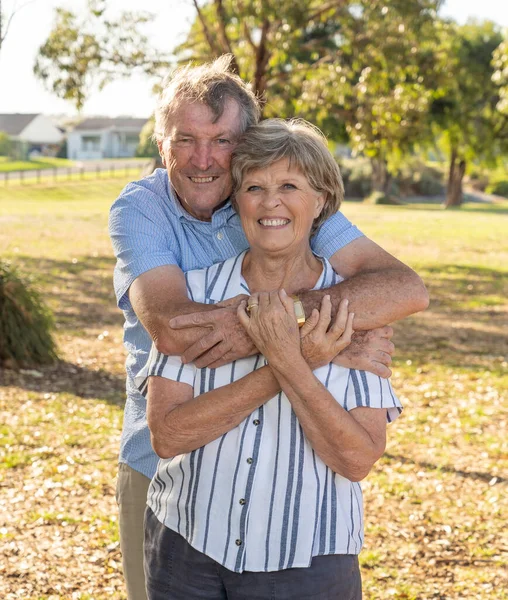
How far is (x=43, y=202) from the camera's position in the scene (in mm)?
40375

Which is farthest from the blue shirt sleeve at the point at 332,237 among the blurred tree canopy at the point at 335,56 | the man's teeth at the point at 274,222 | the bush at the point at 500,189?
the bush at the point at 500,189

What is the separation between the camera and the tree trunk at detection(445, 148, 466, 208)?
158 feet

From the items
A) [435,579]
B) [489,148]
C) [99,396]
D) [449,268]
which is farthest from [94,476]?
[489,148]

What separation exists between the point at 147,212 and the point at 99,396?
6672 mm

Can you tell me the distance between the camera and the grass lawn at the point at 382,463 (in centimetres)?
542

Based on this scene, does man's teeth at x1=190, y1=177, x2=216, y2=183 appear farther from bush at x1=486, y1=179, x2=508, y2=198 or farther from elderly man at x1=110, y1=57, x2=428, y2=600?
bush at x1=486, y1=179, x2=508, y2=198

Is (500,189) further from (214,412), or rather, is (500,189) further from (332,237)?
(214,412)

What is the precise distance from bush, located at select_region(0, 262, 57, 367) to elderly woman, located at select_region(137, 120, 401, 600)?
7.62 meters

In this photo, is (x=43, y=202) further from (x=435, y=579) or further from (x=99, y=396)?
(x=435, y=579)

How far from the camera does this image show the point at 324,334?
7.77ft

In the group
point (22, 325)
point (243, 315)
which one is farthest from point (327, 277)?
point (22, 325)

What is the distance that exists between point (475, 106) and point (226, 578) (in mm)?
40961

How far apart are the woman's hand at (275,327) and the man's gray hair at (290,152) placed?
1.28 ft

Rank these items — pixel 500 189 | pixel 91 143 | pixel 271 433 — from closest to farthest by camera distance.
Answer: pixel 271 433 → pixel 500 189 → pixel 91 143
